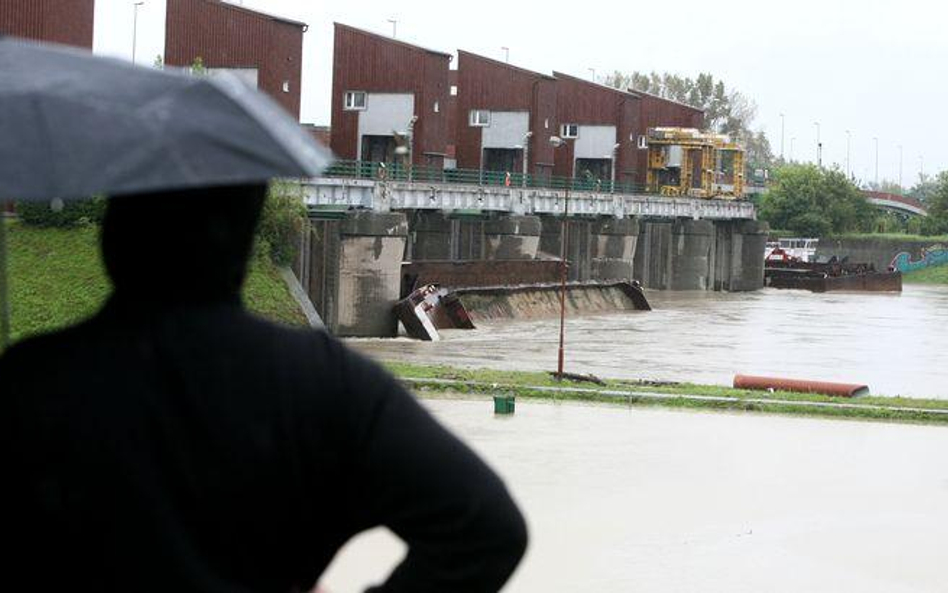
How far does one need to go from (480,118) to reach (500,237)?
41.0ft

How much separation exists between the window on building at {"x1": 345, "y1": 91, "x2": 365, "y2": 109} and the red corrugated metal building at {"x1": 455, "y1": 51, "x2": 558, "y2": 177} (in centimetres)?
1297

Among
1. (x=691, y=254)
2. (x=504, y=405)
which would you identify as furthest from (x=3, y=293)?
(x=691, y=254)

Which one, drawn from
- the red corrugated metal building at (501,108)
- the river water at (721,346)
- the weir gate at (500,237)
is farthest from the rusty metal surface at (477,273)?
the red corrugated metal building at (501,108)

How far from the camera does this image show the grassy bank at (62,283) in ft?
107

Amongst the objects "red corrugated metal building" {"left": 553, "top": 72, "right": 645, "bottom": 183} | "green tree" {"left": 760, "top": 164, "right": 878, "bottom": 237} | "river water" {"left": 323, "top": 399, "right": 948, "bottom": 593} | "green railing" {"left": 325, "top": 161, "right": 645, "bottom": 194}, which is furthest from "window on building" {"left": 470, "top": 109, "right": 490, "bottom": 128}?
"green tree" {"left": 760, "top": 164, "right": 878, "bottom": 237}

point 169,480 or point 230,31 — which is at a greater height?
point 230,31

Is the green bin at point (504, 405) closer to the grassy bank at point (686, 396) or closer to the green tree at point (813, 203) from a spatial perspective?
the grassy bank at point (686, 396)

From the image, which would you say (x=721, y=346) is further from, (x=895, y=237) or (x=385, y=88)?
(x=895, y=237)

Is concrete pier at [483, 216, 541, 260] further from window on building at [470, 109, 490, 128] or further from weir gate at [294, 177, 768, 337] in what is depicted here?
window on building at [470, 109, 490, 128]

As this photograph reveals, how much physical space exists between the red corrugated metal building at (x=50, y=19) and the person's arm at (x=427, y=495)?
3894 centimetres

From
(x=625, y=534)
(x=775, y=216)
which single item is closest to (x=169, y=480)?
(x=625, y=534)

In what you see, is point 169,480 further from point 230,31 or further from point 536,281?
point 536,281

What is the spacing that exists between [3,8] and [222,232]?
130ft

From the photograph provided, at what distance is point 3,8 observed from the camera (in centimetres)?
4025
